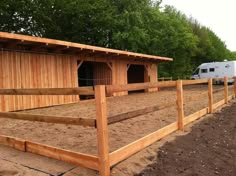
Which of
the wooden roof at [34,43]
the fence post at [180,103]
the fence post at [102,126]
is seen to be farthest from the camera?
the wooden roof at [34,43]

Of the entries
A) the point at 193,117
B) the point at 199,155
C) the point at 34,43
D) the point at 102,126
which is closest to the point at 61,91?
the point at 102,126

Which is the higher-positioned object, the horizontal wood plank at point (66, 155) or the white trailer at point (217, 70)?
the white trailer at point (217, 70)

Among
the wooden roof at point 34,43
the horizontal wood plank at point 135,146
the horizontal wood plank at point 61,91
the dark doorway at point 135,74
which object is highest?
the wooden roof at point 34,43

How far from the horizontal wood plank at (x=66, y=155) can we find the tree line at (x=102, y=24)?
18.7 metres

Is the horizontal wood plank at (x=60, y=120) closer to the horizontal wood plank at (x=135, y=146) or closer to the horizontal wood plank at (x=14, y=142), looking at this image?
the horizontal wood plank at (x=14, y=142)

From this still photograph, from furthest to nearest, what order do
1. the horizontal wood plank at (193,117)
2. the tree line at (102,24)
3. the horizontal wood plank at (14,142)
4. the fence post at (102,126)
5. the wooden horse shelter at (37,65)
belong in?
the tree line at (102,24)
the wooden horse shelter at (37,65)
the horizontal wood plank at (193,117)
the horizontal wood plank at (14,142)
the fence post at (102,126)

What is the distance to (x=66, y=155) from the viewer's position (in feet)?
9.92

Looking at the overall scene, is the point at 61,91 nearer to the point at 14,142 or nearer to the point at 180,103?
the point at 14,142

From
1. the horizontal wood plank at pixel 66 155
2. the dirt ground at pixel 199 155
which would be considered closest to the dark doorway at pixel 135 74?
the dirt ground at pixel 199 155

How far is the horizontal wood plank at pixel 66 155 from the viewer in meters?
2.79

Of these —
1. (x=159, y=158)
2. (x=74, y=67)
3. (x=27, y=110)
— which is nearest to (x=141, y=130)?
(x=159, y=158)

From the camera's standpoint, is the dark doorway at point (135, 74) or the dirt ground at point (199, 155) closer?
the dirt ground at point (199, 155)

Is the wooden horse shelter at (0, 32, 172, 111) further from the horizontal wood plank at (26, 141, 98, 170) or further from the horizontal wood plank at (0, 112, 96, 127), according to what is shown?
the horizontal wood plank at (26, 141, 98, 170)

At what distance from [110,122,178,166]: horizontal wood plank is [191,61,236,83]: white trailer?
2144 cm
